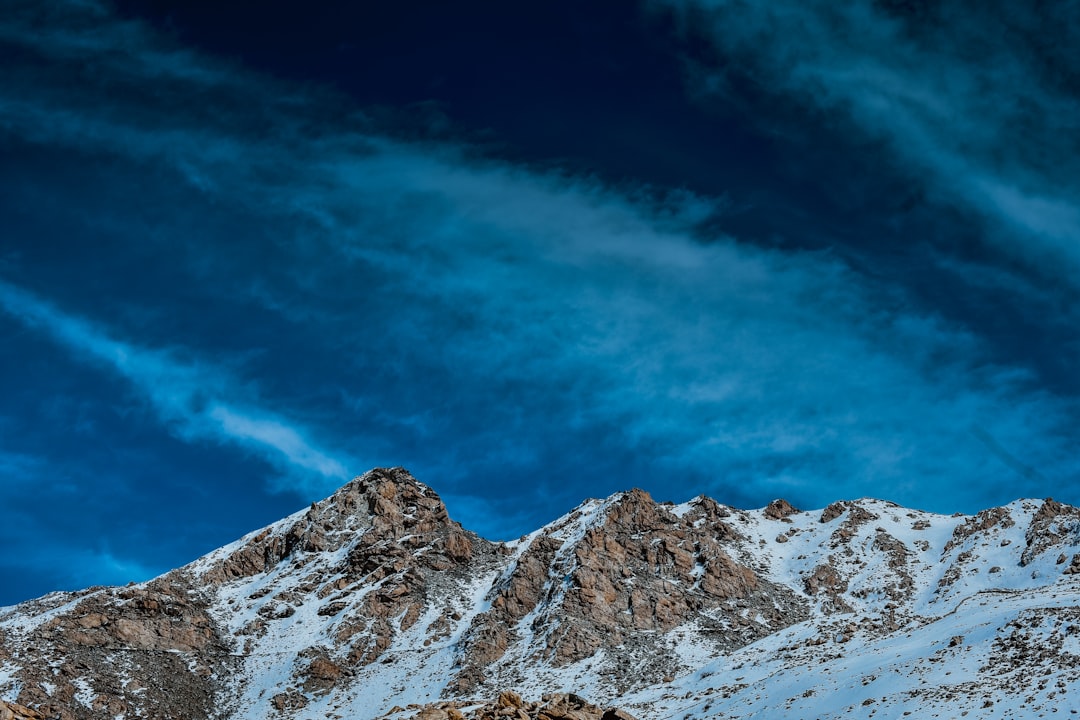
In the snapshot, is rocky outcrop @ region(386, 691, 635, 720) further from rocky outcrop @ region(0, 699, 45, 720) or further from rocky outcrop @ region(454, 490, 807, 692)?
rocky outcrop @ region(454, 490, 807, 692)

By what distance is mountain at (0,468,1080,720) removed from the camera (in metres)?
72.4

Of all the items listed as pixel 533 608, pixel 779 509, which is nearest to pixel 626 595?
pixel 533 608

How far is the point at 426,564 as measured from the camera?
109 meters

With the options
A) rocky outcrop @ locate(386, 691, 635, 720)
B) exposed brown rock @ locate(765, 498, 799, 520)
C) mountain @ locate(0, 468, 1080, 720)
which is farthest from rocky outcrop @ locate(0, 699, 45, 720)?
exposed brown rock @ locate(765, 498, 799, 520)

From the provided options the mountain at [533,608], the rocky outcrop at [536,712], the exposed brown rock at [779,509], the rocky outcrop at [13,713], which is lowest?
the rocky outcrop at [13,713]

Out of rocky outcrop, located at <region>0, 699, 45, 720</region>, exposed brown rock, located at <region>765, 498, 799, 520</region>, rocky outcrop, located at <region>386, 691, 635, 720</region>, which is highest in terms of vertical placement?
exposed brown rock, located at <region>765, 498, 799, 520</region>

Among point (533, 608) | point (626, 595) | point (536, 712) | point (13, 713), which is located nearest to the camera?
point (13, 713)

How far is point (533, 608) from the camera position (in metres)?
97.9

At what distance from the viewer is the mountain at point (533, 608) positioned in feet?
238

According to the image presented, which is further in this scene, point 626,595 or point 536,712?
point 626,595

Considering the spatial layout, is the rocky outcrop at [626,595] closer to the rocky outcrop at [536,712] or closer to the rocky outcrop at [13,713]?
the rocky outcrop at [536,712]

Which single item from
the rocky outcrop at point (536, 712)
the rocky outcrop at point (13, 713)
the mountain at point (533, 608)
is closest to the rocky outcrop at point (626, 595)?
the mountain at point (533, 608)

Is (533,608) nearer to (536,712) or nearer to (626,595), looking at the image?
(626,595)

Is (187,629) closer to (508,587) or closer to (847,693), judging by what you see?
(508,587)
